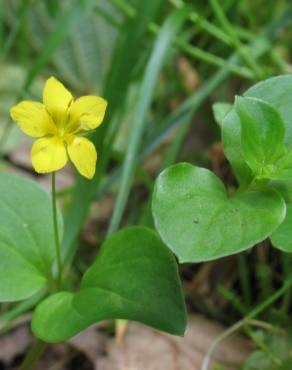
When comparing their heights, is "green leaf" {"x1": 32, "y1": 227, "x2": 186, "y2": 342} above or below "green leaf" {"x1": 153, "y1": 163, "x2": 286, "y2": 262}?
below

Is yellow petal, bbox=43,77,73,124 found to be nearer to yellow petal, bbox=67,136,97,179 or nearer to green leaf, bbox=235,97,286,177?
yellow petal, bbox=67,136,97,179

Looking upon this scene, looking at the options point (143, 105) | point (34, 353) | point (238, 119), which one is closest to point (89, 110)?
point (238, 119)

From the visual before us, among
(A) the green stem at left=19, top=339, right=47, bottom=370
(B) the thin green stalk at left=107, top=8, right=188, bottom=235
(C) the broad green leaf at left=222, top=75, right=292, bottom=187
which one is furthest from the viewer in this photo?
(B) the thin green stalk at left=107, top=8, right=188, bottom=235

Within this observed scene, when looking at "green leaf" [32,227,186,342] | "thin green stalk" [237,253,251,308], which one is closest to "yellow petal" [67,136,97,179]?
"green leaf" [32,227,186,342]

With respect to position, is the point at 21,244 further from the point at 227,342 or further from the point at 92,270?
the point at 227,342

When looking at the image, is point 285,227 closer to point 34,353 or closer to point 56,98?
point 56,98

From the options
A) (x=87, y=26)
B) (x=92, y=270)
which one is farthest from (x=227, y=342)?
(x=87, y=26)

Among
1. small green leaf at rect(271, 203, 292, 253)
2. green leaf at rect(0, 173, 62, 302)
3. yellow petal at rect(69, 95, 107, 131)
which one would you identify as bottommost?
green leaf at rect(0, 173, 62, 302)
